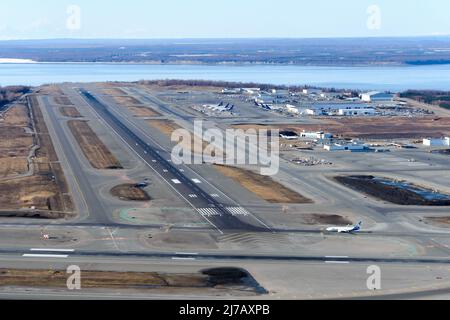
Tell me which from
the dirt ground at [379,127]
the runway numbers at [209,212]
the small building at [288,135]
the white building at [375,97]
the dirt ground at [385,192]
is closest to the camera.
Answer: the runway numbers at [209,212]

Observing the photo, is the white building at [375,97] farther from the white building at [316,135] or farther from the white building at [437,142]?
the white building at [437,142]

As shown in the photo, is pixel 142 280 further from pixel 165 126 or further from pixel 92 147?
pixel 165 126

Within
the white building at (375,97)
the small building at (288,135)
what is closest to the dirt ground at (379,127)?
the small building at (288,135)

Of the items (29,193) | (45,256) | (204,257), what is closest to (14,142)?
(29,193)

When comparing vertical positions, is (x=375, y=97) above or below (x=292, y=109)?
above

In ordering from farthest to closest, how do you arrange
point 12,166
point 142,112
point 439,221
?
point 142,112, point 12,166, point 439,221

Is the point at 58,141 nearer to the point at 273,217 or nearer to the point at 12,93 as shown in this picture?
the point at 273,217

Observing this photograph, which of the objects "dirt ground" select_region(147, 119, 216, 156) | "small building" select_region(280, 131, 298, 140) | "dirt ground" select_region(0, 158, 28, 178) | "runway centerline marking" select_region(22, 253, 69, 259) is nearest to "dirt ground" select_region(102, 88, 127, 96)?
"dirt ground" select_region(147, 119, 216, 156)

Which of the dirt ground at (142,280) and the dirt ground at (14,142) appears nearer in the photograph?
the dirt ground at (142,280)
